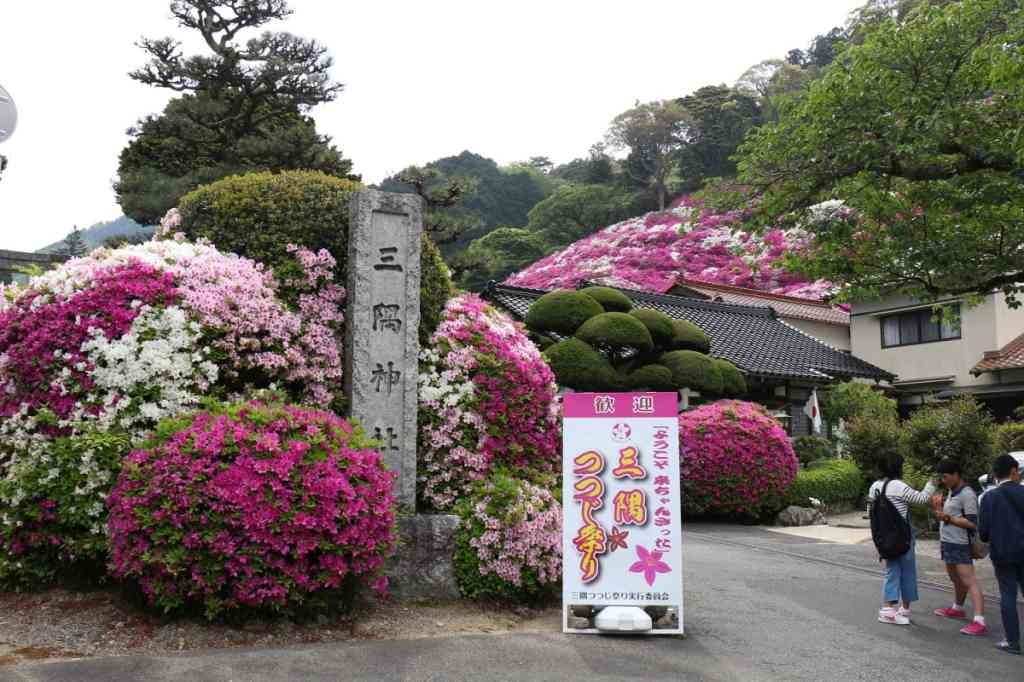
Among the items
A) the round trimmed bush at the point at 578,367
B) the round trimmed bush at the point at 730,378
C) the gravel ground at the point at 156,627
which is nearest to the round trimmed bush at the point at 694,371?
the round trimmed bush at the point at 730,378

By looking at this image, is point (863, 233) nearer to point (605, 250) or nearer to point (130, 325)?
point (130, 325)

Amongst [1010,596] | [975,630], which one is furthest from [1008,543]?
[975,630]

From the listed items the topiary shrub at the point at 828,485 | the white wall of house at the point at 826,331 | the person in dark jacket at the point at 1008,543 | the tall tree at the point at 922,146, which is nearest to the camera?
the person in dark jacket at the point at 1008,543

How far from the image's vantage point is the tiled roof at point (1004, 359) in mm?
25078

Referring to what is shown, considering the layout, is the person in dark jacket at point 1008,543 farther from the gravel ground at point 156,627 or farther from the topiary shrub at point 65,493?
the topiary shrub at point 65,493

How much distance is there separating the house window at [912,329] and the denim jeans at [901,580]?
22004mm

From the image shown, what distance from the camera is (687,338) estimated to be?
1994 centimetres

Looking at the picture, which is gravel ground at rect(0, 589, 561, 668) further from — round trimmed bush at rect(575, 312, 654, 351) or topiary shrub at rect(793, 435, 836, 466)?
topiary shrub at rect(793, 435, 836, 466)

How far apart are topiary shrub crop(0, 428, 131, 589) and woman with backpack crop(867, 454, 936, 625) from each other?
6.76 m

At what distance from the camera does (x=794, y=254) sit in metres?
12.4

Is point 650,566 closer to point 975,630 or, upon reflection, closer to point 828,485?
point 975,630

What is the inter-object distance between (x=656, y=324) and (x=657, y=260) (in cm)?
3002

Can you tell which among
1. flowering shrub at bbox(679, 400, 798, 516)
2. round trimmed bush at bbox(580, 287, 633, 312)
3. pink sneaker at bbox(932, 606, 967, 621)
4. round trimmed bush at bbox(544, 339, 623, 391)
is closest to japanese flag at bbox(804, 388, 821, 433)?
flowering shrub at bbox(679, 400, 798, 516)

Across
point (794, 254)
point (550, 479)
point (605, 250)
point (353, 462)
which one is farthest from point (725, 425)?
point (605, 250)
